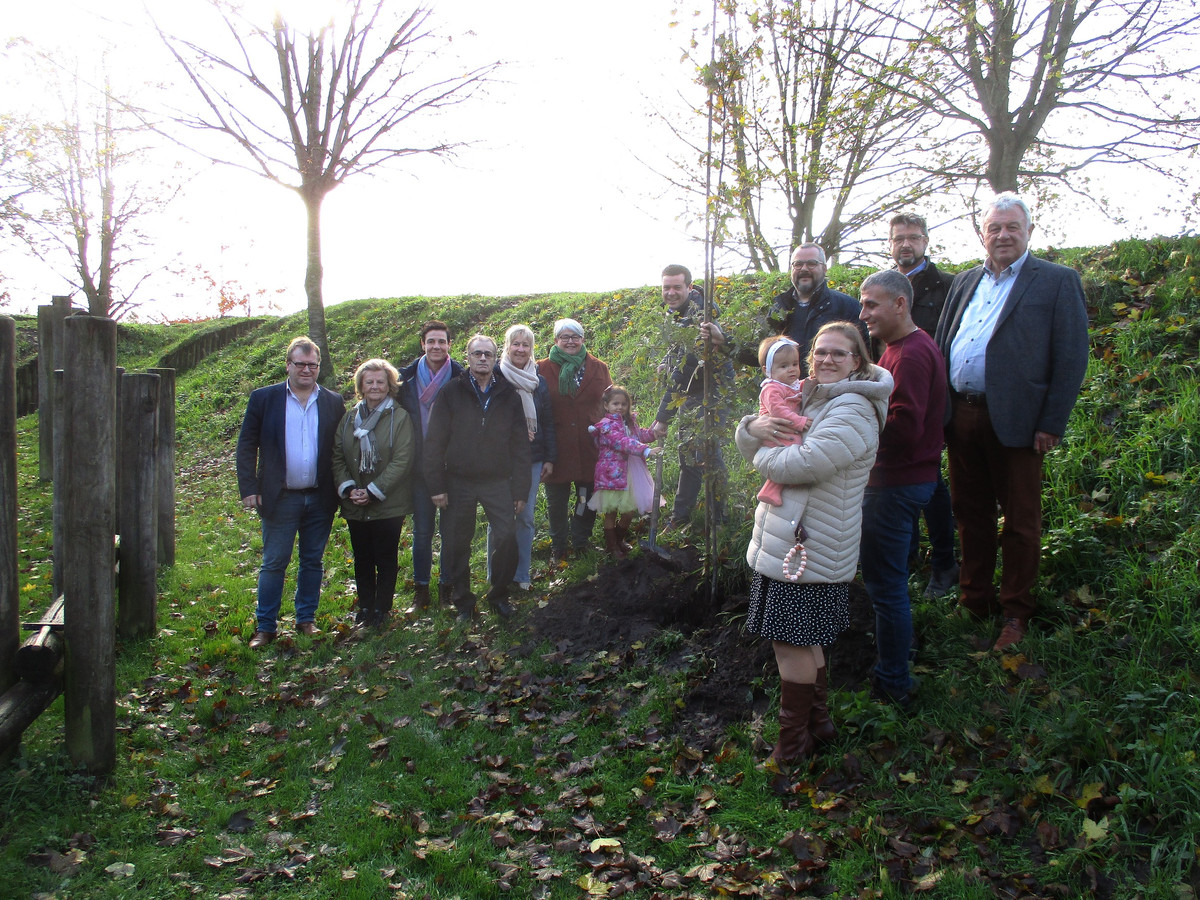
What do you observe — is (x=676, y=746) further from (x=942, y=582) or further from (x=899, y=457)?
(x=942, y=582)

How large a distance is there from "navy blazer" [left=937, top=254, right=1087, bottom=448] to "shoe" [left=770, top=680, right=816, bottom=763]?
70.5 inches

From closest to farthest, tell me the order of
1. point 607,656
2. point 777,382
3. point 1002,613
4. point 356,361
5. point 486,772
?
point 777,382 < point 486,772 < point 1002,613 < point 607,656 < point 356,361

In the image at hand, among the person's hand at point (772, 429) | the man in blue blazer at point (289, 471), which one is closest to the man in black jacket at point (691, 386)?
the person's hand at point (772, 429)

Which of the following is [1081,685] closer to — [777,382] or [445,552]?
[777,382]

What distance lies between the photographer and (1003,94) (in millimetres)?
10711

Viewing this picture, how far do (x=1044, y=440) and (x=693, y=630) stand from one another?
2451 mm

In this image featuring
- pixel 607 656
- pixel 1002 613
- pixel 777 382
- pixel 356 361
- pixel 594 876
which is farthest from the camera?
pixel 356 361

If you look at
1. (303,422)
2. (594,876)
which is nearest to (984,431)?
(594,876)

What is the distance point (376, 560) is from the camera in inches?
255

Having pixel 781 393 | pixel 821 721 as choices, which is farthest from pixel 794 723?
pixel 781 393

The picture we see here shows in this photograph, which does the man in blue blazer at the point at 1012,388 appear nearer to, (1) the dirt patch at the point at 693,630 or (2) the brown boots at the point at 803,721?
(1) the dirt patch at the point at 693,630

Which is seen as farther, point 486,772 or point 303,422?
point 303,422

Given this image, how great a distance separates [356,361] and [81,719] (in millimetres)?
13416

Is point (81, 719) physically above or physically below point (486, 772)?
above
